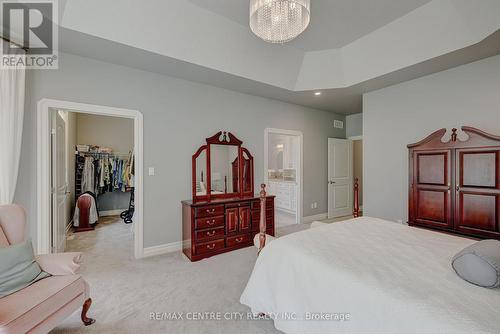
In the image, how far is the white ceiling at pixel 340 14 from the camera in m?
2.48

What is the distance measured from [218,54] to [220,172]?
1.71 metres

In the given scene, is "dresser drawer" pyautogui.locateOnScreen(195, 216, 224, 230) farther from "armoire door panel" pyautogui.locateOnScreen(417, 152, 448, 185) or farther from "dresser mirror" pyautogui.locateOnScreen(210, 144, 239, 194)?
"armoire door panel" pyautogui.locateOnScreen(417, 152, 448, 185)

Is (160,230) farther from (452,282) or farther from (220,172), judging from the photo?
(452,282)

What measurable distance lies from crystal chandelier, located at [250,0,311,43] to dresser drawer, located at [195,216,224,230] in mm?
2338

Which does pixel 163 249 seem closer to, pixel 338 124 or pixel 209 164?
pixel 209 164

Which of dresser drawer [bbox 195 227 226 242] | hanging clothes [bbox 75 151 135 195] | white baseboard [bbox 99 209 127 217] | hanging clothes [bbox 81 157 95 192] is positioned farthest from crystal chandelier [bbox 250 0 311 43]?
white baseboard [bbox 99 209 127 217]

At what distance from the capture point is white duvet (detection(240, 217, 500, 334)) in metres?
1.01

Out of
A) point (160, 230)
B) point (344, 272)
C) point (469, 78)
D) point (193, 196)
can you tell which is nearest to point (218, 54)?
point (193, 196)

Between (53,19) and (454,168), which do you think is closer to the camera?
(53,19)

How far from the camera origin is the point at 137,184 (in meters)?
3.11

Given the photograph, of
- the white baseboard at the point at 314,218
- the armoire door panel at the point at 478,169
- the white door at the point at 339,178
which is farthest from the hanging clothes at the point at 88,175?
the armoire door panel at the point at 478,169

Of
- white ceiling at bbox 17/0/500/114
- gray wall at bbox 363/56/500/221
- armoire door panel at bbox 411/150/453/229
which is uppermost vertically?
white ceiling at bbox 17/0/500/114

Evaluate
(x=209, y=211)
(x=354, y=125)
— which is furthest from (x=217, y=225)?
(x=354, y=125)

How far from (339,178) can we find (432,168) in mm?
2708
